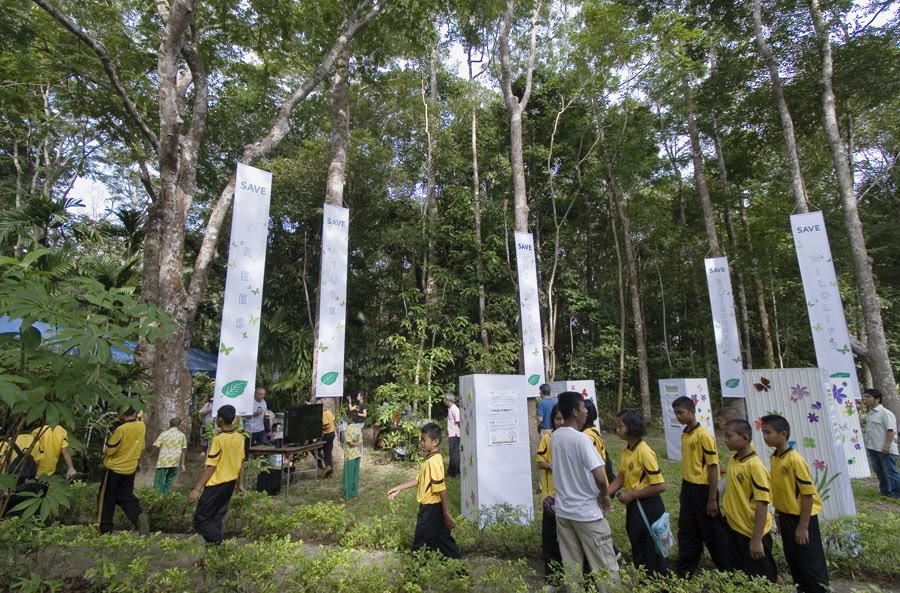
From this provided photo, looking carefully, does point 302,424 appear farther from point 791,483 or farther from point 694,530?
point 791,483

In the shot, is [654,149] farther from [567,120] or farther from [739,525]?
[739,525]

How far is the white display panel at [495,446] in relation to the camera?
195 inches

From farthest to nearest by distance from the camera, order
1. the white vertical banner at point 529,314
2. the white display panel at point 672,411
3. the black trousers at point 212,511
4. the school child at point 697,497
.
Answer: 1. the white display panel at point 672,411
2. the white vertical banner at point 529,314
3. the black trousers at point 212,511
4. the school child at point 697,497

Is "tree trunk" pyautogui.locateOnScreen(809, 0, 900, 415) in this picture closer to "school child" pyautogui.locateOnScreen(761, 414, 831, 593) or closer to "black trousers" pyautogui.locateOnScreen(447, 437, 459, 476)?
"school child" pyautogui.locateOnScreen(761, 414, 831, 593)

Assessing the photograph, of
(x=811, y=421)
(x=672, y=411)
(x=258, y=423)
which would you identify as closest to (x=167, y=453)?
(x=258, y=423)

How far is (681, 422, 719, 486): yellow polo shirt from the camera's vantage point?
10.7ft

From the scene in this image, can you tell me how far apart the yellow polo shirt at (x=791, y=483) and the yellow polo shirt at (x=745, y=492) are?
114mm

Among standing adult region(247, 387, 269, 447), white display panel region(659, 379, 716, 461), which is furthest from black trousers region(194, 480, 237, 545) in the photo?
white display panel region(659, 379, 716, 461)

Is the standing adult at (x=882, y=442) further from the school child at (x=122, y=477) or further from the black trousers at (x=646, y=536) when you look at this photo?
the school child at (x=122, y=477)

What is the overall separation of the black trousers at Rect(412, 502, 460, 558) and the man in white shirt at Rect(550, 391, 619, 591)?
839 millimetres

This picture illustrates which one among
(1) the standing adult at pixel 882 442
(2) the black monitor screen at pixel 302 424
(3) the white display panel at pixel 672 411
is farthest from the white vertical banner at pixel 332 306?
→ (1) the standing adult at pixel 882 442

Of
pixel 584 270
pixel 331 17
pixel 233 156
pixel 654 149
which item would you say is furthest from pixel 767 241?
pixel 233 156

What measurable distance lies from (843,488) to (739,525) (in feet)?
7.02

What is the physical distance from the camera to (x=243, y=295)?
5.56 m
